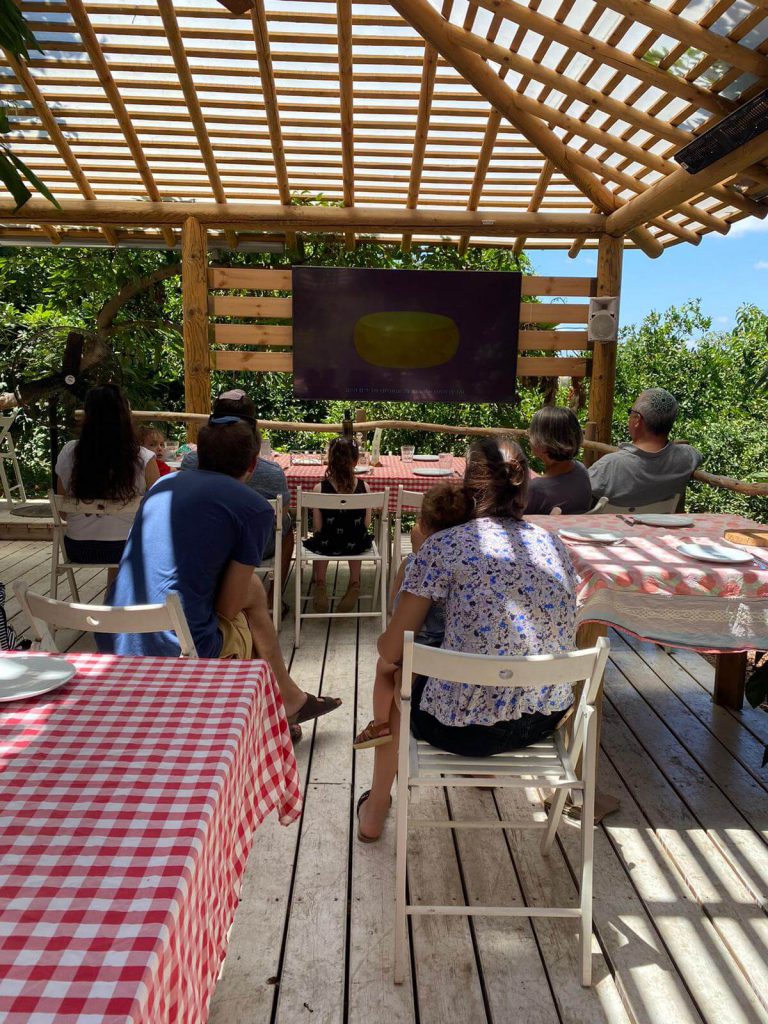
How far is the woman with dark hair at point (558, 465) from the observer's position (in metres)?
3.56

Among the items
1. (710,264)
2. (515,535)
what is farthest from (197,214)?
(710,264)

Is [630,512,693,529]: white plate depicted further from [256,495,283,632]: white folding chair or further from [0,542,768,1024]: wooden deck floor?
[256,495,283,632]: white folding chair

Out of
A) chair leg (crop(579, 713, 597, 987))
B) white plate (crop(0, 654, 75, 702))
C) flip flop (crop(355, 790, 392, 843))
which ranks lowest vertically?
flip flop (crop(355, 790, 392, 843))

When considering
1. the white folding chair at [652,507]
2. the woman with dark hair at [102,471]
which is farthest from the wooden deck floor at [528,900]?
the woman with dark hair at [102,471]

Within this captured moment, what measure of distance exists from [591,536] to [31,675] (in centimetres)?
192

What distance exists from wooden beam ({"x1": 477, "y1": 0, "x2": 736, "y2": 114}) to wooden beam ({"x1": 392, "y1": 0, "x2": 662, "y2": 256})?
67 centimetres

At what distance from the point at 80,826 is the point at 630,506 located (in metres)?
3.48

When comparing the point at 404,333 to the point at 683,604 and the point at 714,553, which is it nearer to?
the point at 714,553

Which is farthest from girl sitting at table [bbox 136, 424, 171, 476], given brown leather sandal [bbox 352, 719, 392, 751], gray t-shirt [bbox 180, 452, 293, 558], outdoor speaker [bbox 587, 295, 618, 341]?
outdoor speaker [bbox 587, 295, 618, 341]

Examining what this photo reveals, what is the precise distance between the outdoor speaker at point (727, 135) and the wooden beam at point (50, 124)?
4183mm

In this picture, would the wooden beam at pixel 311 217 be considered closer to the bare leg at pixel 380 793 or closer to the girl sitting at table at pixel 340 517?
the girl sitting at table at pixel 340 517

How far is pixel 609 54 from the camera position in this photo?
4371 millimetres

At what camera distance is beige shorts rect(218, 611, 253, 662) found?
2602mm

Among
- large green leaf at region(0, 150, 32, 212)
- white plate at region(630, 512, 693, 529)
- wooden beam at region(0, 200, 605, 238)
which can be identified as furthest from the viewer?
wooden beam at region(0, 200, 605, 238)
